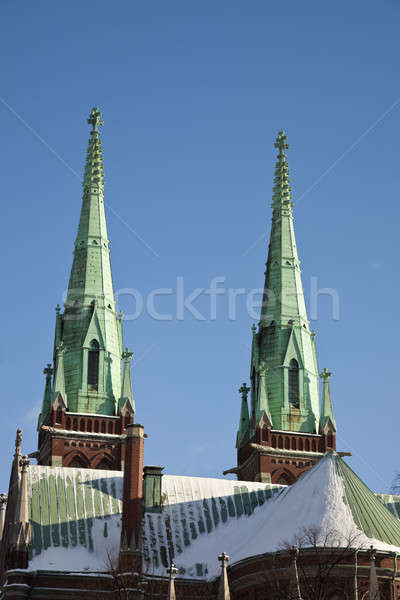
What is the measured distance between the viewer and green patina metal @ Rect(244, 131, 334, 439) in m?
83.2

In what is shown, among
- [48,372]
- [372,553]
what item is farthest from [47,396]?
[372,553]

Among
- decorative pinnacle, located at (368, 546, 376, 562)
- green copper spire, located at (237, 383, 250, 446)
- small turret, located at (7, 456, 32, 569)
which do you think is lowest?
decorative pinnacle, located at (368, 546, 376, 562)

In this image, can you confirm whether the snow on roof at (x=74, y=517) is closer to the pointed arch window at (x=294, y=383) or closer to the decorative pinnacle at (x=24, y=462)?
the decorative pinnacle at (x=24, y=462)

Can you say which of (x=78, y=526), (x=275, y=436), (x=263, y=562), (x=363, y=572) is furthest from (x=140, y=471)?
(x=275, y=436)

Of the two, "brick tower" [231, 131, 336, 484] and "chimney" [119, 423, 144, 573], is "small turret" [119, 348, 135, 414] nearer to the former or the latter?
"brick tower" [231, 131, 336, 484]

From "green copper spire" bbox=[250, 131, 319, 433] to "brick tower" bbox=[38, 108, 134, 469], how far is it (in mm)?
9125

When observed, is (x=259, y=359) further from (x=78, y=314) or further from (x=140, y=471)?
(x=140, y=471)

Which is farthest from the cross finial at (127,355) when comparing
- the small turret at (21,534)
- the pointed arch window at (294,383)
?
the small turret at (21,534)

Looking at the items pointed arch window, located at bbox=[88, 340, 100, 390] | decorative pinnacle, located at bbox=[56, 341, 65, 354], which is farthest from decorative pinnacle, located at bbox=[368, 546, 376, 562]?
decorative pinnacle, located at bbox=[56, 341, 65, 354]

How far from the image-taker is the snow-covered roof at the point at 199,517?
→ 5706 centimetres

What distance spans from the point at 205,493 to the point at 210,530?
3.17 m

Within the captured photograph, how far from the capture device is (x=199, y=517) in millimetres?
65750

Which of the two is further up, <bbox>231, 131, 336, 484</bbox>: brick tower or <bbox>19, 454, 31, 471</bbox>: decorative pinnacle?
<bbox>231, 131, 336, 484</bbox>: brick tower

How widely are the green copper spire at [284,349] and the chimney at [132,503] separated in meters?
20.2
